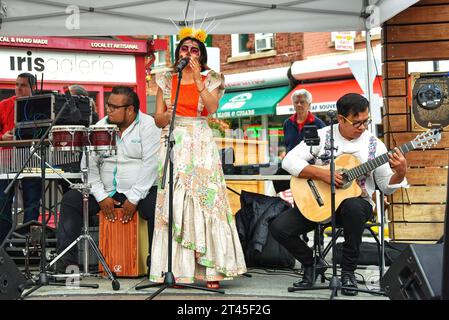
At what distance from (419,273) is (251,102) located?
819 inches

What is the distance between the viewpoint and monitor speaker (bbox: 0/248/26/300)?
197 inches

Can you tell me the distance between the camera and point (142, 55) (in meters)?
12.6

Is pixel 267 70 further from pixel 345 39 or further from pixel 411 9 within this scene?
pixel 411 9

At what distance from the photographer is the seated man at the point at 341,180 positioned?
18.8 feet

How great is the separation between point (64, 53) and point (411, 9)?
6742 mm

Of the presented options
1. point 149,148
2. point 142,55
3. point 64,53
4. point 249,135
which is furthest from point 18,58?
point 149,148

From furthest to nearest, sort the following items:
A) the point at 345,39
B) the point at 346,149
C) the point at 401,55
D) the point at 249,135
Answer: the point at 345,39 < the point at 249,135 < the point at 401,55 < the point at 346,149

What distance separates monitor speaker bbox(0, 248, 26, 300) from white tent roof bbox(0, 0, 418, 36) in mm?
3631

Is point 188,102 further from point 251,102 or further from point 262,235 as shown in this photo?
point 251,102

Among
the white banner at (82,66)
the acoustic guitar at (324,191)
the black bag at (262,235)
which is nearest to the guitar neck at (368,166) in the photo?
the acoustic guitar at (324,191)

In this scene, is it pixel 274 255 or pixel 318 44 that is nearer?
pixel 274 255

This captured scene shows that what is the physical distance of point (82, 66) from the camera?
12.3m

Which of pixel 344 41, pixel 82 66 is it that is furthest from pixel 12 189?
pixel 344 41

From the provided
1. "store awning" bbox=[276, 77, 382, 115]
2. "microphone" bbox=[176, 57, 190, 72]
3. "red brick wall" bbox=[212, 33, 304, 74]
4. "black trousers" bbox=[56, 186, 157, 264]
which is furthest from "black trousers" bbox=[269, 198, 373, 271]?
"red brick wall" bbox=[212, 33, 304, 74]
